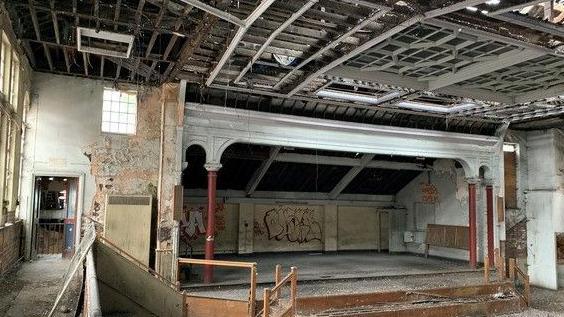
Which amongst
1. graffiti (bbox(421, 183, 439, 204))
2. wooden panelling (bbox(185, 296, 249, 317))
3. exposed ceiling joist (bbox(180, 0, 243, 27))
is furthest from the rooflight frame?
graffiti (bbox(421, 183, 439, 204))

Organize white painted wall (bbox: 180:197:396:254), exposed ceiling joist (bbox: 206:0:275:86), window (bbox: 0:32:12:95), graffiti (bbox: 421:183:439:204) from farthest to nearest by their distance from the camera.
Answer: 1. graffiti (bbox: 421:183:439:204)
2. white painted wall (bbox: 180:197:396:254)
3. window (bbox: 0:32:12:95)
4. exposed ceiling joist (bbox: 206:0:275:86)

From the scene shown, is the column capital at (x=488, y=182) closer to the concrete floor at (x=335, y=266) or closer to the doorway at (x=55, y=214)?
the concrete floor at (x=335, y=266)

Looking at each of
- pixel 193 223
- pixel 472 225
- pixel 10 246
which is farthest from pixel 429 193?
pixel 10 246

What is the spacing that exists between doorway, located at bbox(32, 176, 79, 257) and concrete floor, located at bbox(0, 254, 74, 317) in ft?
2.92

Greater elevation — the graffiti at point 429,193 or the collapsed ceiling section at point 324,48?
the collapsed ceiling section at point 324,48

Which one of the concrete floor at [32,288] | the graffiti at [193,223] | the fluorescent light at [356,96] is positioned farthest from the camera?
the graffiti at [193,223]

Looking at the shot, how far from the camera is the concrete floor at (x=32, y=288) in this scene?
5914mm

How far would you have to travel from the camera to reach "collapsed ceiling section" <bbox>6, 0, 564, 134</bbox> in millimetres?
6465

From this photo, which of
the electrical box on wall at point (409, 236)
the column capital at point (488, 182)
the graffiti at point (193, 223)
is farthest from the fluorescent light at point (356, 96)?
the electrical box on wall at point (409, 236)

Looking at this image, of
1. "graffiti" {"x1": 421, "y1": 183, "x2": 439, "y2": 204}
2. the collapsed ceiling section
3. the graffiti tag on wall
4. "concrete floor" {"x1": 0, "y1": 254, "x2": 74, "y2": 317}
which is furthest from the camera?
"graffiti" {"x1": 421, "y1": 183, "x2": 439, "y2": 204}

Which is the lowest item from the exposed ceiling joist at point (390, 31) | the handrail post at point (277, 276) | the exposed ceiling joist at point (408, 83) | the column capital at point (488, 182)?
the handrail post at point (277, 276)

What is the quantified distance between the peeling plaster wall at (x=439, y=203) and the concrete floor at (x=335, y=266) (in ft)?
2.78

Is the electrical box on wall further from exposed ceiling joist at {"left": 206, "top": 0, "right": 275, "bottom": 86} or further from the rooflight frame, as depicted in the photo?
the rooflight frame

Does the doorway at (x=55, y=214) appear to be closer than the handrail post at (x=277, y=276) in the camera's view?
No
